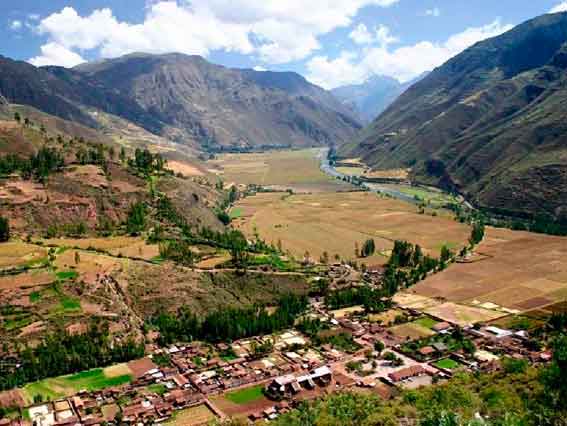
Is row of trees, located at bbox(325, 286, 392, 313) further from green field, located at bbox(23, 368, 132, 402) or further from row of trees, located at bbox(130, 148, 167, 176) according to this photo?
row of trees, located at bbox(130, 148, 167, 176)

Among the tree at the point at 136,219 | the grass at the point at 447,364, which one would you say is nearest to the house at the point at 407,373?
the grass at the point at 447,364

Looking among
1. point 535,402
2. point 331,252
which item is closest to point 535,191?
point 331,252

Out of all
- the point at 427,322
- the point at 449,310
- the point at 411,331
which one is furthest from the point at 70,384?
the point at 449,310

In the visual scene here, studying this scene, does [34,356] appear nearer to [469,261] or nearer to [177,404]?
[177,404]

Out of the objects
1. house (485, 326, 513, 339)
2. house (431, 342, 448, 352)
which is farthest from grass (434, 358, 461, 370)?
house (485, 326, 513, 339)

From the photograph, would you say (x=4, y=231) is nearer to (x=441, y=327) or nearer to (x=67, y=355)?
(x=67, y=355)

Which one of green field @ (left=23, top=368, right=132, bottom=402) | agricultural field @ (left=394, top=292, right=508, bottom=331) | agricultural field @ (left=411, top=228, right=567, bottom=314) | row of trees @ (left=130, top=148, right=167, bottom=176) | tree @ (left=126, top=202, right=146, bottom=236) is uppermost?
row of trees @ (left=130, top=148, right=167, bottom=176)
